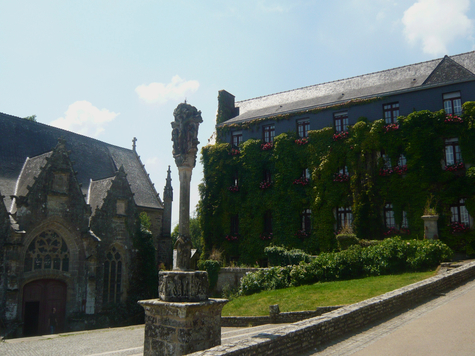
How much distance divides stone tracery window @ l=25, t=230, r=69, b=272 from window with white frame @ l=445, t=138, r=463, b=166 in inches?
852

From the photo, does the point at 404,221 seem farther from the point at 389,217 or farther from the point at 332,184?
the point at 332,184

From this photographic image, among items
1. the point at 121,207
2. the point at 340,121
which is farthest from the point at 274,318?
the point at 340,121

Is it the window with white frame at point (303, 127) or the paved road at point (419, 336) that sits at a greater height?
the window with white frame at point (303, 127)

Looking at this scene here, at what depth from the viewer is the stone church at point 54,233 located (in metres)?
19.0

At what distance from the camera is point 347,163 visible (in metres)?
24.9

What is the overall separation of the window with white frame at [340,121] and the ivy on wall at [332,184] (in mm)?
682

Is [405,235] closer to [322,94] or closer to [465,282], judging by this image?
[465,282]

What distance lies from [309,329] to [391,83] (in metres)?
22.2

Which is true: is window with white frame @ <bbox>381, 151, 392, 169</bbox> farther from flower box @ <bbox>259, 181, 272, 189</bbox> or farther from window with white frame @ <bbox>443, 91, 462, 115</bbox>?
flower box @ <bbox>259, 181, 272, 189</bbox>

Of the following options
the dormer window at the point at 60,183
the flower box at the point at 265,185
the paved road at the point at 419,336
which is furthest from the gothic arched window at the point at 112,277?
the paved road at the point at 419,336

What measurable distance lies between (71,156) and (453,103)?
78.8ft

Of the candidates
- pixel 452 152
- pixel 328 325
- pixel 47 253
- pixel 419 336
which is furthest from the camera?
pixel 452 152

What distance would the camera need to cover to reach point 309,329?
7535 mm

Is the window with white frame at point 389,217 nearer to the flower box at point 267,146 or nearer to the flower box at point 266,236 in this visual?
the flower box at point 266,236
